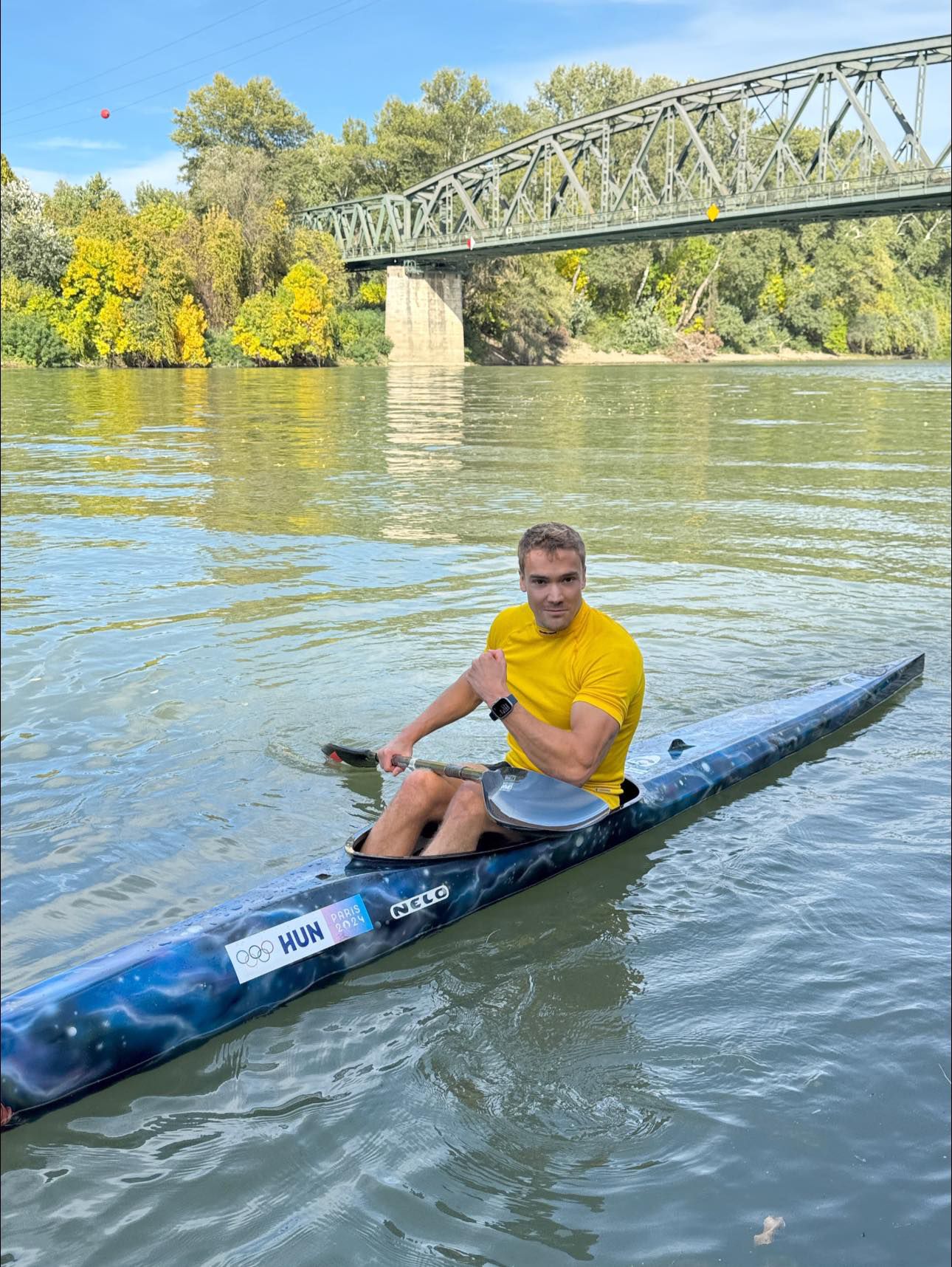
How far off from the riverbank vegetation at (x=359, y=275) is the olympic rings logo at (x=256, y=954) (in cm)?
5247

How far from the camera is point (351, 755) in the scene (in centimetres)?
596

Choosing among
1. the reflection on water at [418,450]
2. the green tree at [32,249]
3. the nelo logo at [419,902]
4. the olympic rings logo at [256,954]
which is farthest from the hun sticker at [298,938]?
the green tree at [32,249]

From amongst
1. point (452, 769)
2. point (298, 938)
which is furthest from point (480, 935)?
point (298, 938)

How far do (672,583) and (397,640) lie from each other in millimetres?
3101

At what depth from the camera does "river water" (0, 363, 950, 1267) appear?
3006 millimetres

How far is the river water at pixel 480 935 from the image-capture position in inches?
118

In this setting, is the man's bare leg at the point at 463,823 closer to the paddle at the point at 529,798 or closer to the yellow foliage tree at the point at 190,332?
the paddle at the point at 529,798

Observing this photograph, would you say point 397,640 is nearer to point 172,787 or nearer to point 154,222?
point 172,787

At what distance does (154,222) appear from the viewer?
56406 mm

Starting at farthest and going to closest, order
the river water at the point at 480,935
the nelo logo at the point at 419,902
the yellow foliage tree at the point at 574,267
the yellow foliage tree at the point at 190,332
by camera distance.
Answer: the yellow foliage tree at the point at 574,267 → the yellow foliage tree at the point at 190,332 → the nelo logo at the point at 419,902 → the river water at the point at 480,935

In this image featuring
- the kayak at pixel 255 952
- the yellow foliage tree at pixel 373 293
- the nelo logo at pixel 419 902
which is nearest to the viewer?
the kayak at pixel 255 952

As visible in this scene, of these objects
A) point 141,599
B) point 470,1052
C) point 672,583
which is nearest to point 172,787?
point 470,1052

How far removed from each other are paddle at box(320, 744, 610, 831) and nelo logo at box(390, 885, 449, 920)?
338 mm

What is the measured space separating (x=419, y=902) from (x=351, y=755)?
1.70 meters
